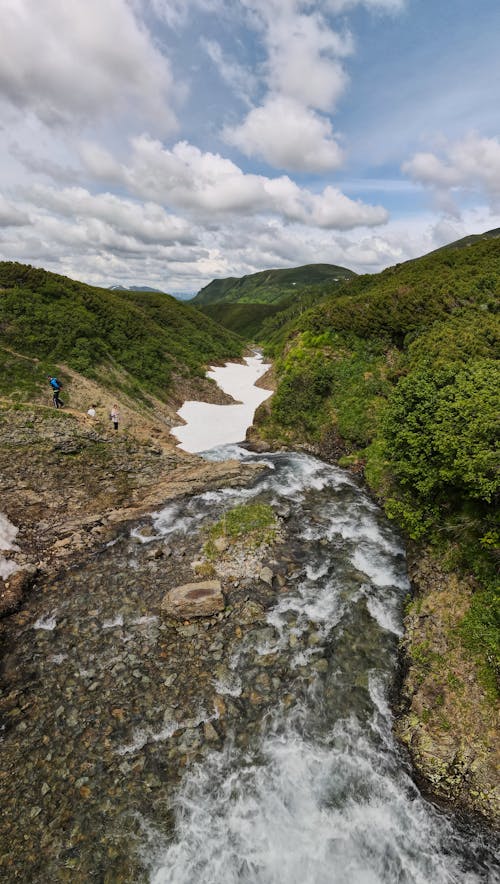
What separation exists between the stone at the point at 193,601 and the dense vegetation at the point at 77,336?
90.0ft

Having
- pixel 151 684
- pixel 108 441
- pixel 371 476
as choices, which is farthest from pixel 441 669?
pixel 108 441

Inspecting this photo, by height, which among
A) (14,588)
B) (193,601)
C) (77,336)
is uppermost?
(77,336)

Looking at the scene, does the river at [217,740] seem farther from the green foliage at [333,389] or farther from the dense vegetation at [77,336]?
the dense vegetation at [77,336]

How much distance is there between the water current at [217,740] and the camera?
8.44 m

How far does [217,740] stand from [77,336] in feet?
Result: 140

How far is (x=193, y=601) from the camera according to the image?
48.3ft

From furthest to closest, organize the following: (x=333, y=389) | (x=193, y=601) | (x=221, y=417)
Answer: (x=221, y=417) → (x=333, y=389) → (x=193, y=601)

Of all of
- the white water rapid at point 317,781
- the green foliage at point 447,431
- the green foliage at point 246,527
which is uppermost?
the green foliage at point 447,431

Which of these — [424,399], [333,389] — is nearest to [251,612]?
[424,399]

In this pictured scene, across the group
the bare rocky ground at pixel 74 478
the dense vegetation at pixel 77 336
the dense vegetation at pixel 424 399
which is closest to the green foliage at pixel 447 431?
the dense vegetation at pixel 424 399

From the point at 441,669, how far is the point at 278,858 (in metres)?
6.72

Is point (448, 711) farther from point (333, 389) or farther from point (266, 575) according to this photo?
point (333, 389)

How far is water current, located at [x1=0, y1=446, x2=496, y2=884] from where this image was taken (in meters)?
8.44

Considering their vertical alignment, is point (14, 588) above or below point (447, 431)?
below
